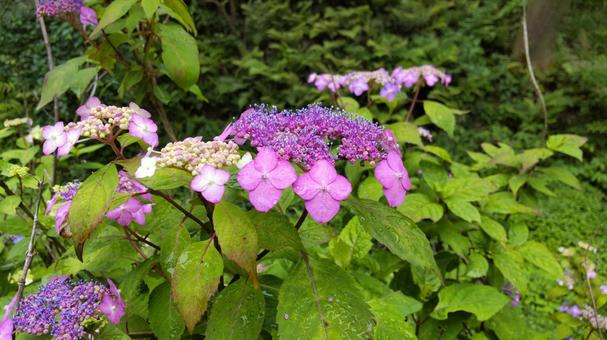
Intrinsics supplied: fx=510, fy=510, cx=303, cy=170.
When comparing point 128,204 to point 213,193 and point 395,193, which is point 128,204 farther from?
point 395,193

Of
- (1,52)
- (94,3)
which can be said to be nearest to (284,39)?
(1,52)

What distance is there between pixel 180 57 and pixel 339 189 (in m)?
0.88

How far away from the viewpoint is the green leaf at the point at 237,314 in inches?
33.1

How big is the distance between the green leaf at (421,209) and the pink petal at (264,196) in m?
0.77

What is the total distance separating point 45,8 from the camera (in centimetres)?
162

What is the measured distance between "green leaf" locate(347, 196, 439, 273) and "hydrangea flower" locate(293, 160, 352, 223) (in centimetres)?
12

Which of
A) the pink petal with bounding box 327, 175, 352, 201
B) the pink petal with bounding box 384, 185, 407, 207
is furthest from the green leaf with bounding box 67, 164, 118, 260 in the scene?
the pink petal with bounding box 384, 185, 407, 207

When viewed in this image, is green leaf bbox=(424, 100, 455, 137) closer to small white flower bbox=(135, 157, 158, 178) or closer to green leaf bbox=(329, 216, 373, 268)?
green leaf bbox=(329, 216, 373, 268)

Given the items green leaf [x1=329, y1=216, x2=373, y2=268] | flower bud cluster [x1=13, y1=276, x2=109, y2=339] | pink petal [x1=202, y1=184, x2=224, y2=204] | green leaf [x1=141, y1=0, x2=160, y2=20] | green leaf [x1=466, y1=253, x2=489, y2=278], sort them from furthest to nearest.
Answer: green leaf [x1=466, y1=253, x2=489, y2=278]
green leaf [x1=329, y1=216, x2=373, y2=268]
green leaf [x1=141, y1=0, x2=160, y2=20]
flower bud cluster [x1=13, y1=276, x2=109, y2=339]
pink petal [x1=202, y1=184, x2=224, y2=204]

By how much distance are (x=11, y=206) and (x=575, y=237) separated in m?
4.16

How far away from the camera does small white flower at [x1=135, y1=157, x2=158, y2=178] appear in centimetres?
77

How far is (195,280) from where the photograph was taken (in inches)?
30.2

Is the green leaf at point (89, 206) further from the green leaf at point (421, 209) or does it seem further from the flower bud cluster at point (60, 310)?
the green leaf at point (421, 209)

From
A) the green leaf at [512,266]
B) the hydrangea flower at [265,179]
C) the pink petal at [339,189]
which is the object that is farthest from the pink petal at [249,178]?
the green leaf at [512,266]
